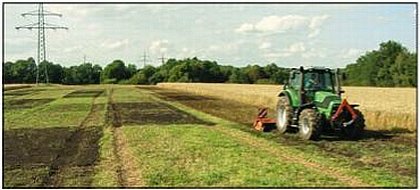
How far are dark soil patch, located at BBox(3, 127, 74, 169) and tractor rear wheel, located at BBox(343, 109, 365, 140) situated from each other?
19.8 feet

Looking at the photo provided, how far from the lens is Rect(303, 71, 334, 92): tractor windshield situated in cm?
1410

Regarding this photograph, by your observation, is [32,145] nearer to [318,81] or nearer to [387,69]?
Answer: [318,81]

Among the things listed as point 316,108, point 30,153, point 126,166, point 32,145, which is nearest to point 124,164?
point 126,166

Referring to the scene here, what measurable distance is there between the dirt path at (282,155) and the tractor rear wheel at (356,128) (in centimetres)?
179

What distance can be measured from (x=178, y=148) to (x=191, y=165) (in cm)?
203

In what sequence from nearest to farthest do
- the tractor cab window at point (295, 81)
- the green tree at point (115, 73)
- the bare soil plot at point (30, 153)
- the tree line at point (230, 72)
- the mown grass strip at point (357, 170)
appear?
the mown grass strip at point (357, 170), the bare soil plot at point (30, 153), the tractor cab window at point (295, 81), the tree line at point (230, 72), the green tree at point (115, 73)

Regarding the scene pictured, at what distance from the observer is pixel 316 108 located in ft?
45.0

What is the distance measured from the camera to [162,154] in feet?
38.6

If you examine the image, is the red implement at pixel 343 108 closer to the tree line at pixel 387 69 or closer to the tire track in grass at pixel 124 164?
the tire track in grass at pixel 124 164

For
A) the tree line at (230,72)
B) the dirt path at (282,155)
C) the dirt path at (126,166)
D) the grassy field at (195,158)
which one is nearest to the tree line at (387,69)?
the tree line at (230,72)

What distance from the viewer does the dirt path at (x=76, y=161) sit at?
958cm

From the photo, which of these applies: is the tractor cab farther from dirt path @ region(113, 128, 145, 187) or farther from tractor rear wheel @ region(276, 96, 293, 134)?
dirt path @ region(113, 128, 145, 187)

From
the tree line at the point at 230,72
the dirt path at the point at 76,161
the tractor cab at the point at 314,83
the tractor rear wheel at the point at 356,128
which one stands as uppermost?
the tree line at the point at 230,72

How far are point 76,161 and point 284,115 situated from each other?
536 centimetres
